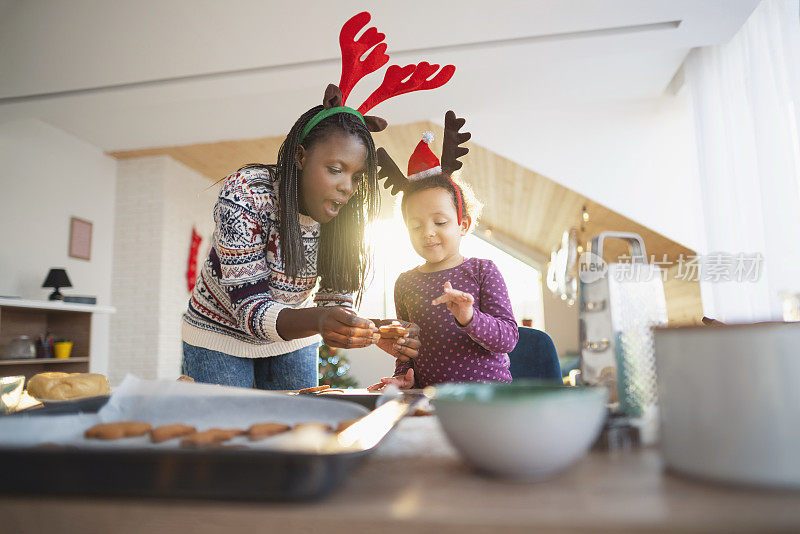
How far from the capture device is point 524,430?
365 millimetres

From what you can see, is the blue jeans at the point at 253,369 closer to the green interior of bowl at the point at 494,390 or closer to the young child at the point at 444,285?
the young child at the point at 444,285

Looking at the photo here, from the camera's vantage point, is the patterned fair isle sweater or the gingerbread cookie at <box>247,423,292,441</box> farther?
the patterned fair isle sweater

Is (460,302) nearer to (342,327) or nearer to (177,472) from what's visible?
(342,327)

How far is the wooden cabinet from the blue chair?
12.3 feet

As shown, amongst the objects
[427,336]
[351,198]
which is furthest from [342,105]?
[427,336]

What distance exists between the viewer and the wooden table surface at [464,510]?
0.95ft

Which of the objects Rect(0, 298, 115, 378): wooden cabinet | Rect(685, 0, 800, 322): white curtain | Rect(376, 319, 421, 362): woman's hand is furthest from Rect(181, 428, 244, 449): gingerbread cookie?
Rect(0, 298, 115, 378): wooden cabinet

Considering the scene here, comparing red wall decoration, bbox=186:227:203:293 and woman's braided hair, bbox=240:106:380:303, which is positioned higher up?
red wall decoration, bbox=186:227:203:293

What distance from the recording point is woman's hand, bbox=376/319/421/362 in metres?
1.12

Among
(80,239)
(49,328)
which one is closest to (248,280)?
(49,328)

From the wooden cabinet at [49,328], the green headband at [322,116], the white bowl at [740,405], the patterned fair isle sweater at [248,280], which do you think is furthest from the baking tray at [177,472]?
the wooden cabinet at [49,328]

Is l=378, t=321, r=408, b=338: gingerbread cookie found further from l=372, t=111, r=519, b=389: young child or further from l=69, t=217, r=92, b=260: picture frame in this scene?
l=69, t=217, r=92, b=260: picture frame

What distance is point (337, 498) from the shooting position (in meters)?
0.35

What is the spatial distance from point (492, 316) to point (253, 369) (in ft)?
2.11
